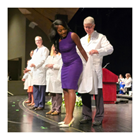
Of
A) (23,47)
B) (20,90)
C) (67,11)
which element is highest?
(67,11)

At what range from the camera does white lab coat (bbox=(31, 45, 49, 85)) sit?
4327 millimetres

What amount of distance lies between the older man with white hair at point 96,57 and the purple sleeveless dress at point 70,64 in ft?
0.86

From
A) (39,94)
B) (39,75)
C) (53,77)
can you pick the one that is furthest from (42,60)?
(39,94)

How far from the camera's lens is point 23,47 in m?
11.0

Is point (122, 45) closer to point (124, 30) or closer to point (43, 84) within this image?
point (124, 30)

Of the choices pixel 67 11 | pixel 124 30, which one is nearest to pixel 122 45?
pixel 124 30

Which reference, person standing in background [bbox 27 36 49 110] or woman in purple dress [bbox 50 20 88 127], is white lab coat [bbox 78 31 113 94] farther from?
person standing in background [bbox 27 36 49 110]

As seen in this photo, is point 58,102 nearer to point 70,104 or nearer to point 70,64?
point 70,104

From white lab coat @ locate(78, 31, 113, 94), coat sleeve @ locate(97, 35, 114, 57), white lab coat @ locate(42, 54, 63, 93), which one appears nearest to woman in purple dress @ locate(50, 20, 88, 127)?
white lab coat @ locate(78, 31, 113, 94)

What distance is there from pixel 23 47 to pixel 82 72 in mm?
8633

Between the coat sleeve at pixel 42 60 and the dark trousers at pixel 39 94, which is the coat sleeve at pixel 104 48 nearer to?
the coat sleeve at pixel 42 60

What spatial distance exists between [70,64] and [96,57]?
0.49 m

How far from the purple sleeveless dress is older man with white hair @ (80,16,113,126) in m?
0.26

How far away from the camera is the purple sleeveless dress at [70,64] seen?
8.76ft
